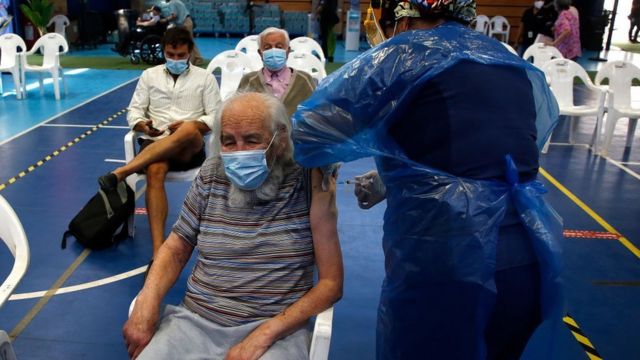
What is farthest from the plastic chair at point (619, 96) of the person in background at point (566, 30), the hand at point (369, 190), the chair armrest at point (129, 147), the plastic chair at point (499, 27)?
the plastic chair at point (499, 27)

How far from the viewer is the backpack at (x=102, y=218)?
3.54m

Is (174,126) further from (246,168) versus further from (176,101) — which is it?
(246,168)

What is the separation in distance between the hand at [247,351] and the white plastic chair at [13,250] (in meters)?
0.68

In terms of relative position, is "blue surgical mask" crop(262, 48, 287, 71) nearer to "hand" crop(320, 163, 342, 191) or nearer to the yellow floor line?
the yellow floor line

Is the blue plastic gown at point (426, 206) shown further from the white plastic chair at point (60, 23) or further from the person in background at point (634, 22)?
the person in background at point (634, 22)

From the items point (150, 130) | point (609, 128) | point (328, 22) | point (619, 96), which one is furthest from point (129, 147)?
point (328, 22)

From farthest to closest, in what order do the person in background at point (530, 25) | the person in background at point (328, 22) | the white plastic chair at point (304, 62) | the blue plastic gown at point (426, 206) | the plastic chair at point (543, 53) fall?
the person in background at point (328, 22), the person in background at point (530, 25), the plastic chair at point (543, 53), the white plastic chair at point (304, 62), the blue plastic gown at point (426, 206)

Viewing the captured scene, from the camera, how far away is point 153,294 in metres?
1.91

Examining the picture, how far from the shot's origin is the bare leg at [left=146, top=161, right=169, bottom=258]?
3.42 meters

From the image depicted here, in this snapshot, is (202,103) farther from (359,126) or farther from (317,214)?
(359,126)

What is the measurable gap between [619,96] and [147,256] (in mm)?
5135

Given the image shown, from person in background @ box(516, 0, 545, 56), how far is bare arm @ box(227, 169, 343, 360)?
854 centimetres

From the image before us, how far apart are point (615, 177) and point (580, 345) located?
3.04 meters

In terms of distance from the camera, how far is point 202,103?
158 inches
